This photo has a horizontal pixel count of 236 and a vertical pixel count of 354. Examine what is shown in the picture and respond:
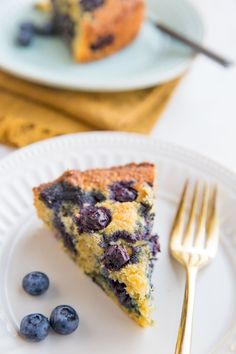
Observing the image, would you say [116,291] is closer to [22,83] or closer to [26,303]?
[26,303]

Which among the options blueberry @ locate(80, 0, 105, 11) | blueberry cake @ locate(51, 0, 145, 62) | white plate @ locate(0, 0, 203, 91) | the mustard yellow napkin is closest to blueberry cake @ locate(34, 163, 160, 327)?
the mustard yellow napkin

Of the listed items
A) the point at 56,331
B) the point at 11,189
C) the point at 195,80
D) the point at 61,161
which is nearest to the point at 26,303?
the point at 56,331

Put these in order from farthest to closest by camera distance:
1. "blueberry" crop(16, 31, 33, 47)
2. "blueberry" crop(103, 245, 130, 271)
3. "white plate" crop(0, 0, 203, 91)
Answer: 1. "blueberry" crop(16, 31, 33, 47)
2. "white plate" crop(0, 0, 203, 91)
3. "blueberry" crop(103, 245, 130, 271)

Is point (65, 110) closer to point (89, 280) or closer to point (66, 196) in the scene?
point (66, 196)

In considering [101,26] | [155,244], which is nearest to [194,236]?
[155,244]

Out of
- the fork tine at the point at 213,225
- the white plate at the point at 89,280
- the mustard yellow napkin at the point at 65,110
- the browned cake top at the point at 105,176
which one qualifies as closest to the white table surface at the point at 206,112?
the mustard yellow napkin at the point at 65,110

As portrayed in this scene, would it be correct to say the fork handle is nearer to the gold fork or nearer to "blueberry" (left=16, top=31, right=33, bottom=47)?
the gold fork

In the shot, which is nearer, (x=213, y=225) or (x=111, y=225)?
(x=111, y=225)
